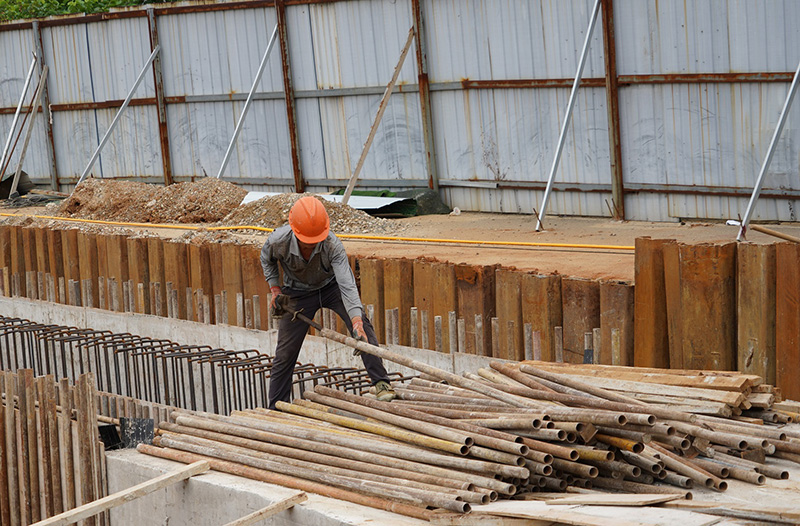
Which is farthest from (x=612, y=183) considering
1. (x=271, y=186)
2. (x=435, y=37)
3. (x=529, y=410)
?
(x=529, y=410)

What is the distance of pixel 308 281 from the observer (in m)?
8.47

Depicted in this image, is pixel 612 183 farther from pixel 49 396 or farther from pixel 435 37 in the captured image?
pixel 49 396

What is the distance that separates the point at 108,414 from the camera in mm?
9734

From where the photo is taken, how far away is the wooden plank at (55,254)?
1426cm

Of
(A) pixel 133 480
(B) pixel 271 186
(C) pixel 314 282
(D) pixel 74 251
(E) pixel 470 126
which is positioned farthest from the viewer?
(B) pixel 271 186

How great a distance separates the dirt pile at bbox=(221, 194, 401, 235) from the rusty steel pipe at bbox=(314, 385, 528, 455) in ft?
26.4

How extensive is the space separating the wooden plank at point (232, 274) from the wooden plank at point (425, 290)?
2.50m

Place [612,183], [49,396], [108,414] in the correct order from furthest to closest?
[612,183] → [108,414] → [49,396]

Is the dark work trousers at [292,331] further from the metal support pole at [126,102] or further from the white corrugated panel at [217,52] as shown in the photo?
the metal support pole at [126,102]

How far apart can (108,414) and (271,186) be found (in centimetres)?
1066

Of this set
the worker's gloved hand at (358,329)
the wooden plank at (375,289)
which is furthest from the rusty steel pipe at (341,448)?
the wooden plank at (375,289)

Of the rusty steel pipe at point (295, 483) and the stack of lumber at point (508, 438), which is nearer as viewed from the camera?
the rusty steel pipe at point (295, 483)

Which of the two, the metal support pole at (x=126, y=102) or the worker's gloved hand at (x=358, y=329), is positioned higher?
the metal support pole at (x=126, y=102)

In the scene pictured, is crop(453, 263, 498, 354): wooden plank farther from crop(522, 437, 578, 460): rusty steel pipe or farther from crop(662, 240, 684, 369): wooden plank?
crop(522, 437, 578, 460): rusty steel pipe
